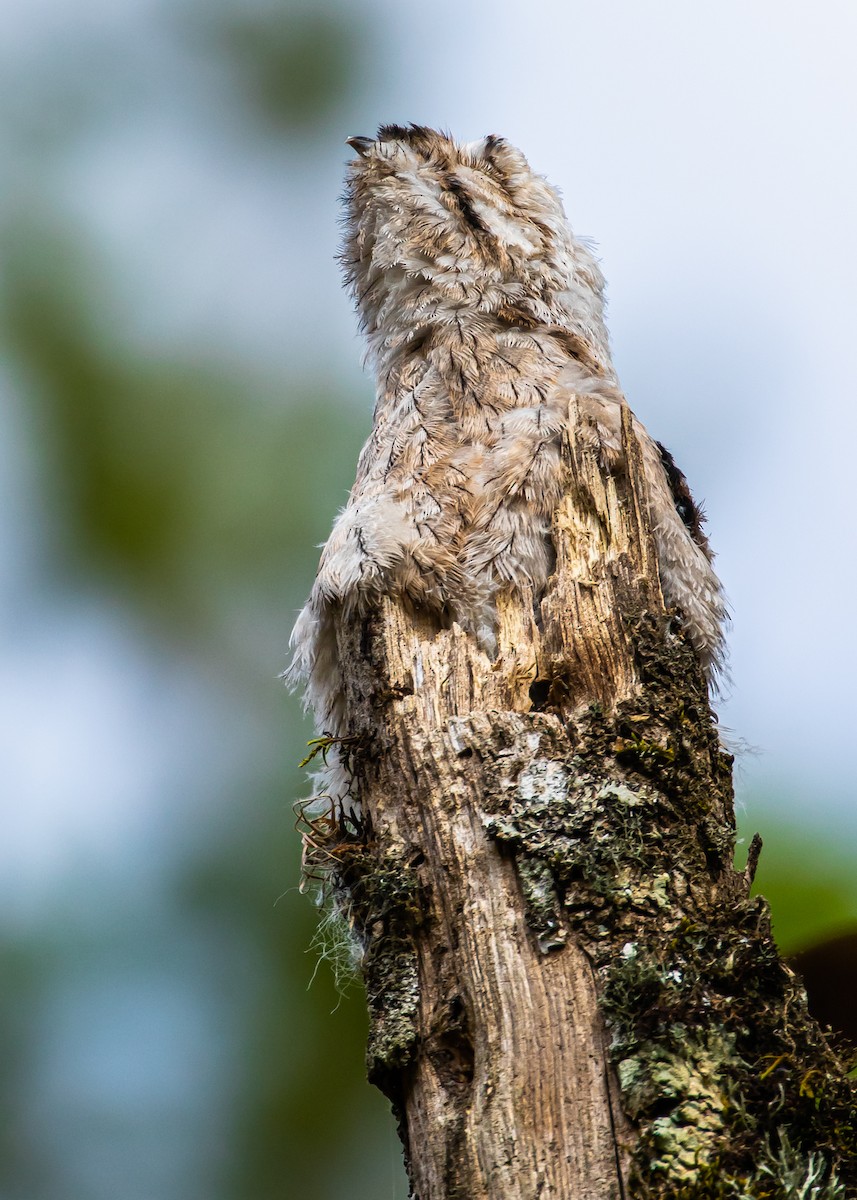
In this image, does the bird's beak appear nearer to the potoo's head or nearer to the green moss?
the potoo's head

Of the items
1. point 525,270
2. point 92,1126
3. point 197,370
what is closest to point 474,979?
point 525,270

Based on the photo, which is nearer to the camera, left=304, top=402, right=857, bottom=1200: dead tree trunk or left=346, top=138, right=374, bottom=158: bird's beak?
left=304, top=402, right=857, bottom=1200: dead tree trunk

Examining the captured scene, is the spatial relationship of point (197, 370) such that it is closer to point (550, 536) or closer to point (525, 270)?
point (525, 270)

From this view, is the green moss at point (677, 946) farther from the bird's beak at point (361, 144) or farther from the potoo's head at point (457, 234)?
the bird's beak at point (361, 144)

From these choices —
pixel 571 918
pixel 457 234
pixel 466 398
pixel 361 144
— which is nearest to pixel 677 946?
pixel 571 918

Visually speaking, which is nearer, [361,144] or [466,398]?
[466,398]

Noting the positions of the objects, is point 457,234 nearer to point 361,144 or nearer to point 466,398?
point 361,144

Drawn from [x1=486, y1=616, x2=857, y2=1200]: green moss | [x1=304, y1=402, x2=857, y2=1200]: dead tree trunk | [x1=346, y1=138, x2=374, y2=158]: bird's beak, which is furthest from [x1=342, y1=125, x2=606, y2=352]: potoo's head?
[x1=486, y1=616, x2=857, y2=1200]: green moss
